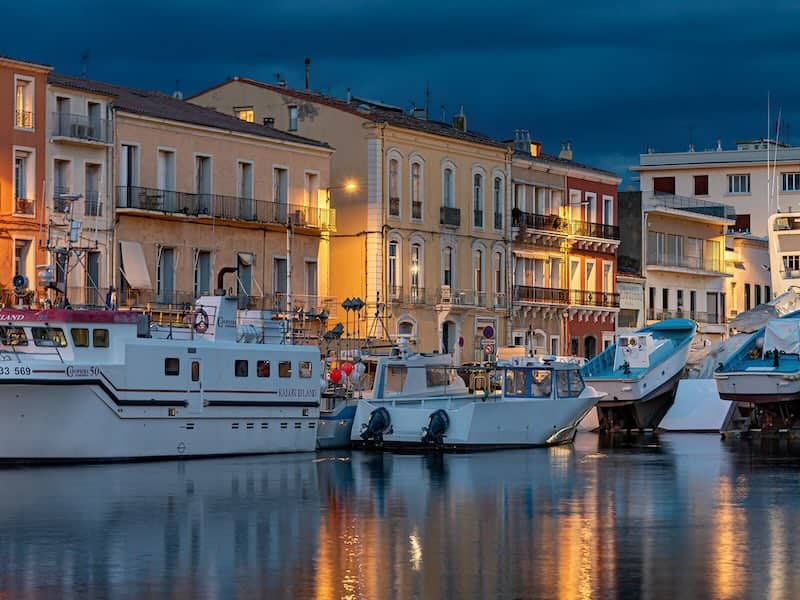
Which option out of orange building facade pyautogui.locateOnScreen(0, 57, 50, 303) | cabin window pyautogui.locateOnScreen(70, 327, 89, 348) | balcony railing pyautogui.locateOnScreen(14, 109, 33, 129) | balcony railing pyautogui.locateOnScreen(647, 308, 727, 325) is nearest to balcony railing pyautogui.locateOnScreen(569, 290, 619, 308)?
balcony railing pyautogui.locateOnScreen(647, 308, 727, 325)

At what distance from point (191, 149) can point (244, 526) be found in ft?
109

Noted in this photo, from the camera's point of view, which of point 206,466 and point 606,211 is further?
point 606,211

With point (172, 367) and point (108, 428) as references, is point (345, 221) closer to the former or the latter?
point (172, 367)

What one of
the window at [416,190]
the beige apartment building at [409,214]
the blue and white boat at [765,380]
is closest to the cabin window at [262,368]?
the blue and white boat at [765,380]

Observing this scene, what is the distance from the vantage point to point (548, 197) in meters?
79.8

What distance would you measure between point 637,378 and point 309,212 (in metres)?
13.5

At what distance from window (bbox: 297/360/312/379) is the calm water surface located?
4133mm

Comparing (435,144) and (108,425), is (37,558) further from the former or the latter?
(435,144)

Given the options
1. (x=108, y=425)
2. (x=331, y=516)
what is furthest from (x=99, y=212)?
(x=331, y=516)

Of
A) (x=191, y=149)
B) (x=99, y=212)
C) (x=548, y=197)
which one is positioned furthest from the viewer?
(x=548, y=197)

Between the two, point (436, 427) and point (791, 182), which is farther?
point (791, 182)

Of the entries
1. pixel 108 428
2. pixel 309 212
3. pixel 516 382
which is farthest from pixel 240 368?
pixel 309 212

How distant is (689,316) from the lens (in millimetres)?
89750

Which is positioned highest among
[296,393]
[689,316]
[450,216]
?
[450,216]
